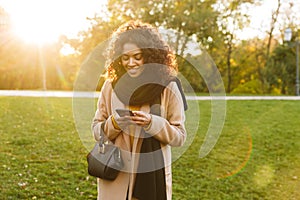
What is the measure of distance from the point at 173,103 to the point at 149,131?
0.20m

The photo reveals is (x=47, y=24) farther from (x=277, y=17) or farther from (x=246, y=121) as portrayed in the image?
(x=277, y=17)

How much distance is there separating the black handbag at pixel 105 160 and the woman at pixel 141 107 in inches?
1.4

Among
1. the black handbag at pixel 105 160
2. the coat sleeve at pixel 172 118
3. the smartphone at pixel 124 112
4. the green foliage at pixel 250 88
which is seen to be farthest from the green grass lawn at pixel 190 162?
the green foliage at pixel 250 88

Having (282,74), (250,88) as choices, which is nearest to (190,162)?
(282,74)

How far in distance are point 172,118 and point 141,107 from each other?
0.17 metres

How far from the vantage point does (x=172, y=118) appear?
2.05 m

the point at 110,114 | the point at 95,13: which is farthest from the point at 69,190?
the point at 95,13

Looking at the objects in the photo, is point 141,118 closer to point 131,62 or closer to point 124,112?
point 124,112

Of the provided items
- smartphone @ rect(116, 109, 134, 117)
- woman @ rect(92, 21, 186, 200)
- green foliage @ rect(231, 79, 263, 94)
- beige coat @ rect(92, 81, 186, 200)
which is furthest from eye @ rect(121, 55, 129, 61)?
green foliage @ rect(231, 79, 263, 94)

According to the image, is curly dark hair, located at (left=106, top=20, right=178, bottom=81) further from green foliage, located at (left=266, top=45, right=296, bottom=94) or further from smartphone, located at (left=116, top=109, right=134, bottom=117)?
green foliage, located at (left=266, top=45, right=296, bottom=94)

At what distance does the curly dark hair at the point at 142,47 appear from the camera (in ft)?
6.66

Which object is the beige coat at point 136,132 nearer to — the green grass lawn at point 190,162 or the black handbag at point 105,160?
the black handbag at point 105,160

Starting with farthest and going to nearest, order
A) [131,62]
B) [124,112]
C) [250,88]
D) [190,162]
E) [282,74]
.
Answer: [250,88] < [282,74] < [190,162] < [131,62] < [124,112]

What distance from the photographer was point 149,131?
6.45 ft
